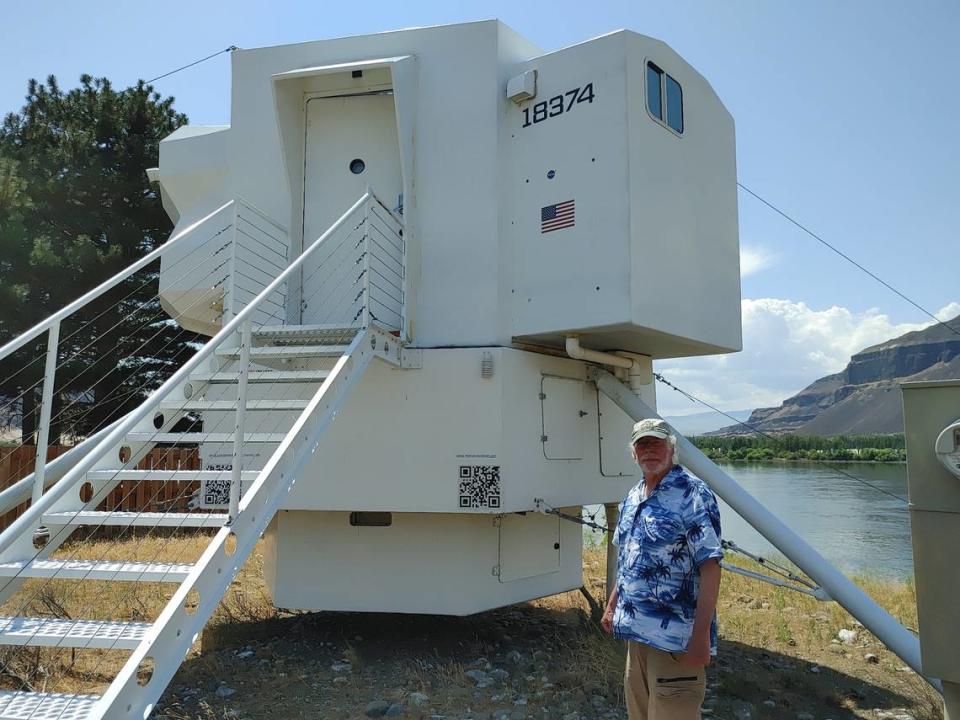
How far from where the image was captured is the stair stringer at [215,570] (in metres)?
2.62

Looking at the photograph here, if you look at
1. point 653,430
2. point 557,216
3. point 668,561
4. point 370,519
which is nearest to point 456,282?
point 557,216

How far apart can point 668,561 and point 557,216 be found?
3.73 metres

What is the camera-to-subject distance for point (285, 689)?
547 centimetres

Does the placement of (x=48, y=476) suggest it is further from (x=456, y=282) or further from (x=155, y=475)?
(x=456, y=282)

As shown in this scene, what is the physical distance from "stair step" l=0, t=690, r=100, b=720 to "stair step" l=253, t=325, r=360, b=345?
3189mm

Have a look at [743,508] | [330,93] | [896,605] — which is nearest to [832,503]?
[896,605]

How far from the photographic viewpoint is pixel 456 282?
6.38 metres

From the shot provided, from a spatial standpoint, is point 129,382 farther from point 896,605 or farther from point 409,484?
point 896,605

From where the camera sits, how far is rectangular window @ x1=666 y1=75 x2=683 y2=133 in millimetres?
6348

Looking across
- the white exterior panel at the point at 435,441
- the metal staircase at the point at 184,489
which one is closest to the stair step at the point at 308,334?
the metal staircase at the point at 184,489

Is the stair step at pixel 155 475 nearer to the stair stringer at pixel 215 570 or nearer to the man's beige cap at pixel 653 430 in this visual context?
the stair stringer at pixel 215 570

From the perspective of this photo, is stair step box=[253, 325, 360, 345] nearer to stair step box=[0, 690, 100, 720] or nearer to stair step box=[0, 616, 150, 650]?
stair step box=[0, 616, 150, 650]

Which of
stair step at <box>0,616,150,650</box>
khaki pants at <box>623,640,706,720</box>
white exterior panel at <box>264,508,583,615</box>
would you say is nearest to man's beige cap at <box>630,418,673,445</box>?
khaki pants at <box>623,640,706,720</box>

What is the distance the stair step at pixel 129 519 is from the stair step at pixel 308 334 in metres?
2.19
